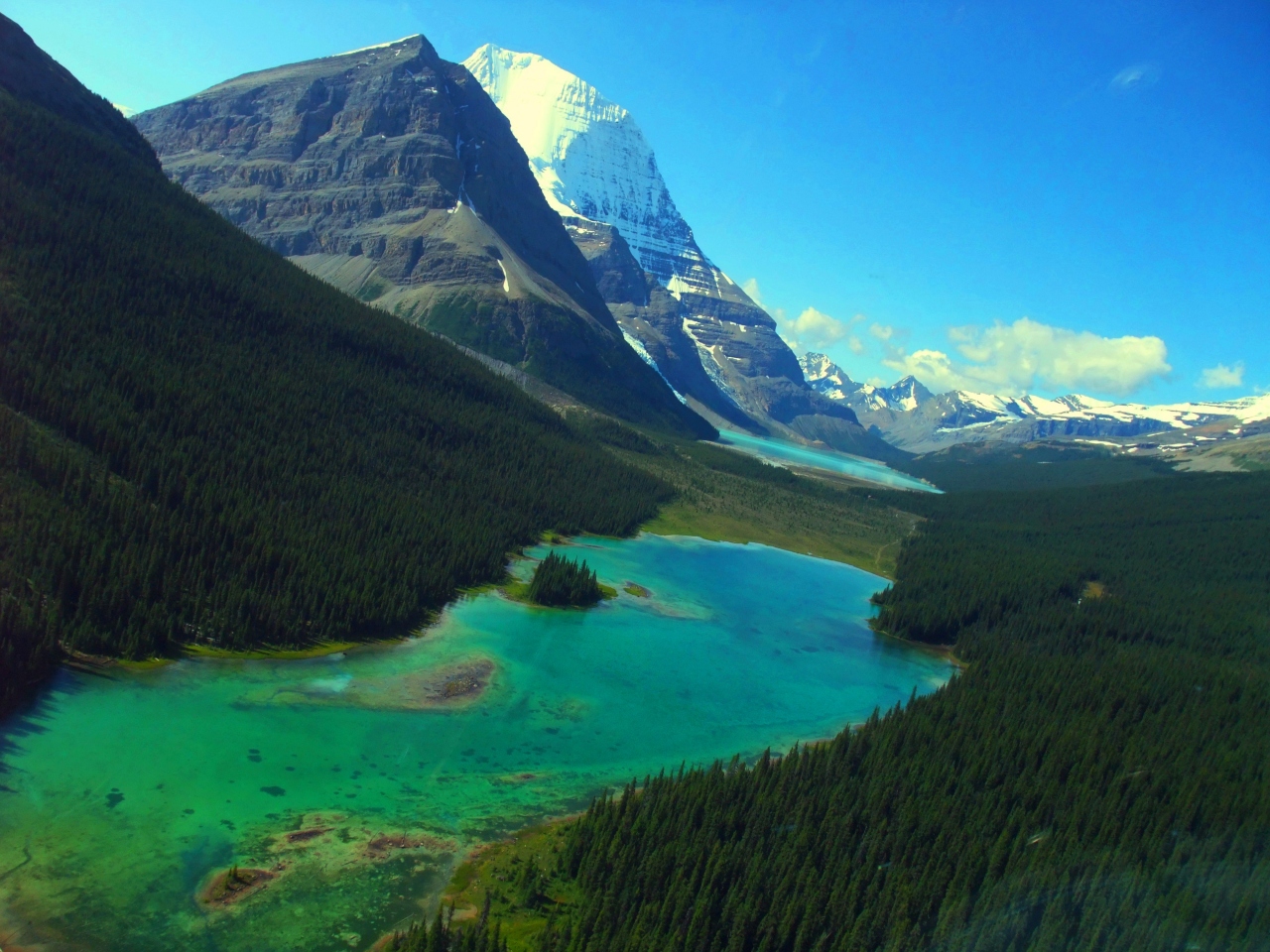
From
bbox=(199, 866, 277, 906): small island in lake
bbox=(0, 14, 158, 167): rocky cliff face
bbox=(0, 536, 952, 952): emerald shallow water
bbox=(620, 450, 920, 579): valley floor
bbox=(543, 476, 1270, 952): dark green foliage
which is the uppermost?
bbox=(0, 14, 158, 167): rocky cliff face

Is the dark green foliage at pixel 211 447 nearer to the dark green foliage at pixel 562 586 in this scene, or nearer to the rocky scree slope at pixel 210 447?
the rocky scree slope at pixel 210 447

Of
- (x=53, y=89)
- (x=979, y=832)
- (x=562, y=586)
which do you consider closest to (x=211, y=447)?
(x=562, y=586)

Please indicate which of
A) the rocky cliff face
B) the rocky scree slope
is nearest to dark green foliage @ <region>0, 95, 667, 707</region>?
the rocky scree slope

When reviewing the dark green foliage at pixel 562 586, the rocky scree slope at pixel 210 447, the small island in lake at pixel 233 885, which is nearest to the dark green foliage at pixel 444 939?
the small island in lake at pixel 233 885

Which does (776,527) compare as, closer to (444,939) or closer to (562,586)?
(562,586)

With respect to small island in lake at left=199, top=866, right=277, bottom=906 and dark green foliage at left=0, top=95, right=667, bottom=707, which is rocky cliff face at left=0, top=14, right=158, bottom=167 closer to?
dark green foliage at left=0, top=95, right=667, bottom=707

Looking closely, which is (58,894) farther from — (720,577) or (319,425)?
(720,577)

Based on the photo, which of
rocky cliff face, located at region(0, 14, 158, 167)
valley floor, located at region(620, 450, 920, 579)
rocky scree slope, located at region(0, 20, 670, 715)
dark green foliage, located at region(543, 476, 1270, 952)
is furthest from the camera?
rocky cliff face, located at region(0, 14, 158, 167)
